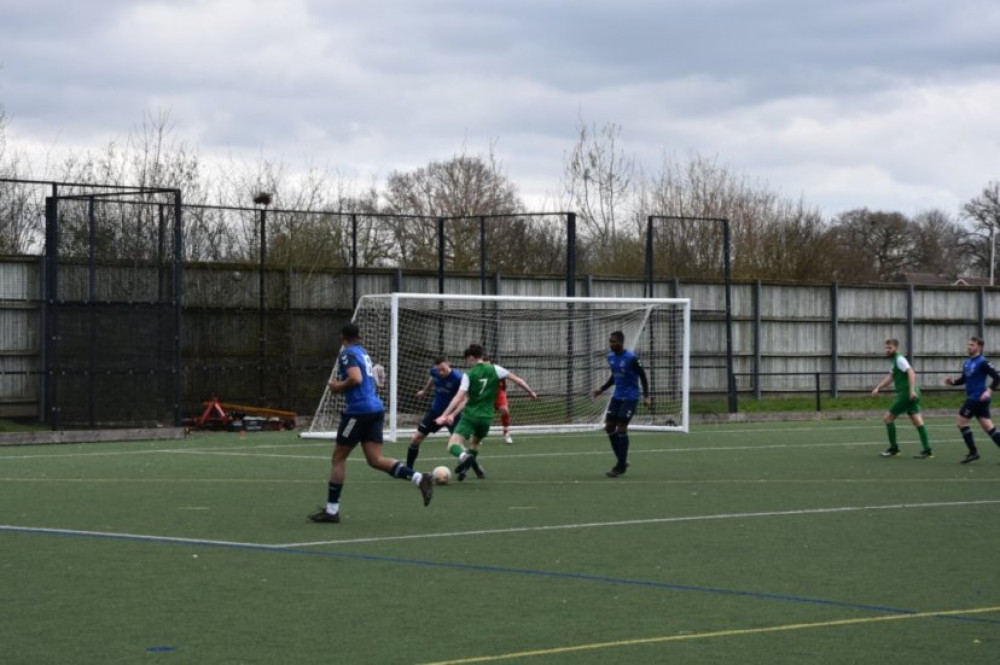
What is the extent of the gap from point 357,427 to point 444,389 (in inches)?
264

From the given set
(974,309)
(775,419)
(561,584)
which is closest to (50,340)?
(775,419)

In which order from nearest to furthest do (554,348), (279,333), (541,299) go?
(541,299), (279,333), (554,348)

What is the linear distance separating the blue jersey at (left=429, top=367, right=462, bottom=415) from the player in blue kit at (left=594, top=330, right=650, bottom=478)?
2157 mm

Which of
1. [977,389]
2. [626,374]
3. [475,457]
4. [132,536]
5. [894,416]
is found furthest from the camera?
[894,416]

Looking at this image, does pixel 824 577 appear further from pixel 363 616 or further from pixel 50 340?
pixel 50 340

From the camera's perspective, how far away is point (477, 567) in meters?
12.1

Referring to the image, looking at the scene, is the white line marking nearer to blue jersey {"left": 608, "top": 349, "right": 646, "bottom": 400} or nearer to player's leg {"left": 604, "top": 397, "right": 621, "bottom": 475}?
player's leg {"left": 604, "top": 397, "right": 621, "bottom": 475}

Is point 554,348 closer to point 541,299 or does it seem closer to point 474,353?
point 541,299

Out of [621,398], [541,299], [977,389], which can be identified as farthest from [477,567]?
[541,299]

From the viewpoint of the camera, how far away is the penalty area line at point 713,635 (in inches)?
334

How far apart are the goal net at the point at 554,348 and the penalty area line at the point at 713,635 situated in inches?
887

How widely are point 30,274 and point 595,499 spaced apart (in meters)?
16.5

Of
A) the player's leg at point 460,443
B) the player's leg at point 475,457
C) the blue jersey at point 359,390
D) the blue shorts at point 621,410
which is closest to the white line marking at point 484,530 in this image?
the blue jersey at point 359,390

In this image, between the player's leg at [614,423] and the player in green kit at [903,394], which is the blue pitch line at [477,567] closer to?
the player's leg at [614,423]
